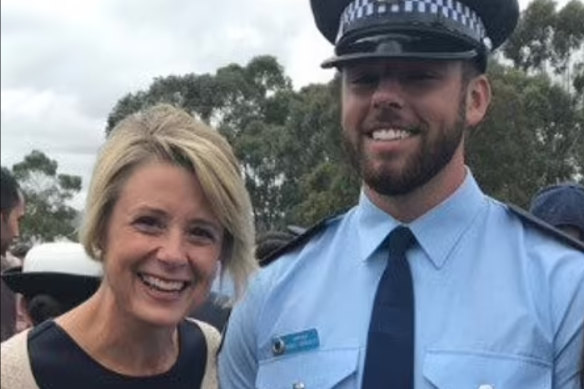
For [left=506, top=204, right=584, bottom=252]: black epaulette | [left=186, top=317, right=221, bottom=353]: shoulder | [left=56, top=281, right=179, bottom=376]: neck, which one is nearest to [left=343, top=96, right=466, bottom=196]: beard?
[left=506, top=204, right=584, bottom=252]: black epaulette

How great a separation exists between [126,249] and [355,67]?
0.70 m

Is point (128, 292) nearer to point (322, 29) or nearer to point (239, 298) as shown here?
point (239, 298)

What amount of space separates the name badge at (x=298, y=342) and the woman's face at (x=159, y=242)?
35 cm

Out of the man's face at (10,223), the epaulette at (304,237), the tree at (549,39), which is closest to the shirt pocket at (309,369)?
the epaulette at (304,237)

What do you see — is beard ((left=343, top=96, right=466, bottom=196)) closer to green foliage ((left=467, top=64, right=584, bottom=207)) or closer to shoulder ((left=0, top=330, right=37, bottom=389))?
shoulder ((left=0, top=330, right=37, bottom=389))

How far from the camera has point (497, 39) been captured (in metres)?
2.38

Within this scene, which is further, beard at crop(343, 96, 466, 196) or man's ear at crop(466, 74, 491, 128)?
man's ear at crop(466, 74, 491, 128)

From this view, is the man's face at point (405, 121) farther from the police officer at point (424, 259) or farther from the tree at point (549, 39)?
the tree at point (549, 39)

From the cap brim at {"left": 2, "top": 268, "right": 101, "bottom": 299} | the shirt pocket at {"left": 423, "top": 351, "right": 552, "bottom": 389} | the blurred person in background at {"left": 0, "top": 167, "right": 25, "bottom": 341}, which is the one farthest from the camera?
the blurred person in background at {"left": 0, "top": 167, "right": 25, "bottom": 341}

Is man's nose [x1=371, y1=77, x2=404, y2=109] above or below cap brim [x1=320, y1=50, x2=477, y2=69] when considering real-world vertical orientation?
below

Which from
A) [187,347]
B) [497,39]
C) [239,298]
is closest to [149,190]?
[239,298]

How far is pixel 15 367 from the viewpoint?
8.19ft

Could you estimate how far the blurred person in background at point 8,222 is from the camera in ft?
17.5

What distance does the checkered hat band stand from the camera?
86.3 inches
